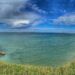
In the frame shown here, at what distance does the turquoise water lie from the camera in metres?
5.15

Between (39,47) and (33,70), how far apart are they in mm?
323

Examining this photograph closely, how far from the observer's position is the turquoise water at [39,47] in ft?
16.9

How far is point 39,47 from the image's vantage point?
5.16 meters

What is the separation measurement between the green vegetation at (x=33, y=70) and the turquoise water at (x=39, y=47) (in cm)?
7

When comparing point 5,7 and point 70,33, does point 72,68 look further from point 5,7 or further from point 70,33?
point 5,7

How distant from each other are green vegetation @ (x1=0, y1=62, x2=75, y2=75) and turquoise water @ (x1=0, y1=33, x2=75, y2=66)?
68 mm

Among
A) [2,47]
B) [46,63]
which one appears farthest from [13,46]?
[46,63]

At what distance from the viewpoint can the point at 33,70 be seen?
17.0 feet

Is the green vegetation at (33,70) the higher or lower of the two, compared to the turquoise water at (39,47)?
lower

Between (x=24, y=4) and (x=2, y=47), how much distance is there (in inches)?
25.8

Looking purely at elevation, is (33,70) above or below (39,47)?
below

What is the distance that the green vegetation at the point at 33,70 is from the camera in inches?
203

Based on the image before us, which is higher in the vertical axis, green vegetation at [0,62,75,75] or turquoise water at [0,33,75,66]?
turquoise water at [0,33,75,66]

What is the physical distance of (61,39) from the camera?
5160 millimetres
